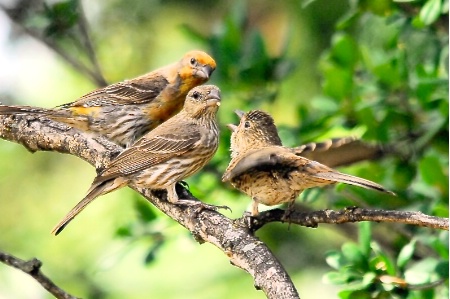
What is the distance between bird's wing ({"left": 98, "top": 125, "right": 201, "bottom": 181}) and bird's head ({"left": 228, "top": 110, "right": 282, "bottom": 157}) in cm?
69

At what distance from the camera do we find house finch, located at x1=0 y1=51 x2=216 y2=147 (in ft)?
18.9

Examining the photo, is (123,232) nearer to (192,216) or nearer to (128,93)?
(128,93)

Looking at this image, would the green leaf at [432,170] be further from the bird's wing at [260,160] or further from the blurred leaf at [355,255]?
the bird's wing at [260,160]

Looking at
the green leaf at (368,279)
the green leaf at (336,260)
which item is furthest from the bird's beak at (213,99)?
the green leaf at (368,279)

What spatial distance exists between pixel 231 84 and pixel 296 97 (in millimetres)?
1555

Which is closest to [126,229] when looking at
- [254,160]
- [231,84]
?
[231,84]

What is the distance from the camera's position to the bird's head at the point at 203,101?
5.20 metres

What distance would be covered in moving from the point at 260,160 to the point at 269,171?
263 mm

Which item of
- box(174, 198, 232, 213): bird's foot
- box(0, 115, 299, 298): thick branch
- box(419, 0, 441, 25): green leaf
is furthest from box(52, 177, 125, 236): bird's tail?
box(419, 0, 441, 25): green leaf

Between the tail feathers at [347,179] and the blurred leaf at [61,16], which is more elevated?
the blurred leaf at [61,16]

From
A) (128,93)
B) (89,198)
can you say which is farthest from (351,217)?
(128,93)

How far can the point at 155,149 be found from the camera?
16.9 feet

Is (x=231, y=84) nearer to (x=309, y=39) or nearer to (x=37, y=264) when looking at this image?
(x=309, y=39)

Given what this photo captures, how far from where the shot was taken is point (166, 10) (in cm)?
785
